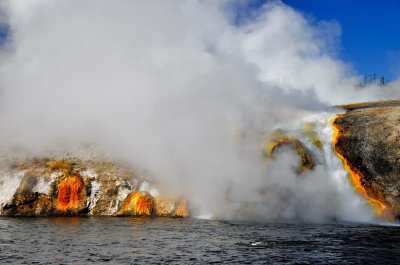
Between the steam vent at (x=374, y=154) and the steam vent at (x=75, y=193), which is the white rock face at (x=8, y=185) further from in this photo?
the steam vent at (x=374, y=154)

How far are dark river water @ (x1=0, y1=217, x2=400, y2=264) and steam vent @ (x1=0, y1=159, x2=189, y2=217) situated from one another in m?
2.31

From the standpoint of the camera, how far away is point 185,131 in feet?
95.3

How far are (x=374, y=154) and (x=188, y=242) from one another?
1753 centimetres

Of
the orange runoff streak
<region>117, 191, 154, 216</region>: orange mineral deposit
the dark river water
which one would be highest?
the orange runoff streak

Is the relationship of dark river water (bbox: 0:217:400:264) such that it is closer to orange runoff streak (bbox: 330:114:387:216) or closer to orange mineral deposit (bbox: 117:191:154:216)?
orange mineral deposit (bbox: 117:191:154:216)

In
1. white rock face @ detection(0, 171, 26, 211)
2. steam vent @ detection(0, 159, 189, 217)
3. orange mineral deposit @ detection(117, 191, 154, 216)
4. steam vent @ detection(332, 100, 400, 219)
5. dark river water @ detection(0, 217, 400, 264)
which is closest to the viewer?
dark river water @ detection(0, 217, 400, 264)

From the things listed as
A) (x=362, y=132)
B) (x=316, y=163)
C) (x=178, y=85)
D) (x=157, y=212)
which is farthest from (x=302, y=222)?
(x=178, y=85)

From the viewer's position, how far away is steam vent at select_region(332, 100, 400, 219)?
945 inches

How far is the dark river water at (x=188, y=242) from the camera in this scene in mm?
11992

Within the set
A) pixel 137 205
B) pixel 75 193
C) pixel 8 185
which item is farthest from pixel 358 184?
pixel 8 185

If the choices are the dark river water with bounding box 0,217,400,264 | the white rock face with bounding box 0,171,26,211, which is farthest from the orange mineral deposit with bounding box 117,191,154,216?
the white rock face with bounding box 0,171,26,211

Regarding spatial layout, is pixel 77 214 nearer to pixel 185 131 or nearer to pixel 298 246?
pixel 185 131

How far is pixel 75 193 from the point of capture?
23.3 m

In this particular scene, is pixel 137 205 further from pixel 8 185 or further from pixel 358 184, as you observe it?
pixel 358 184
